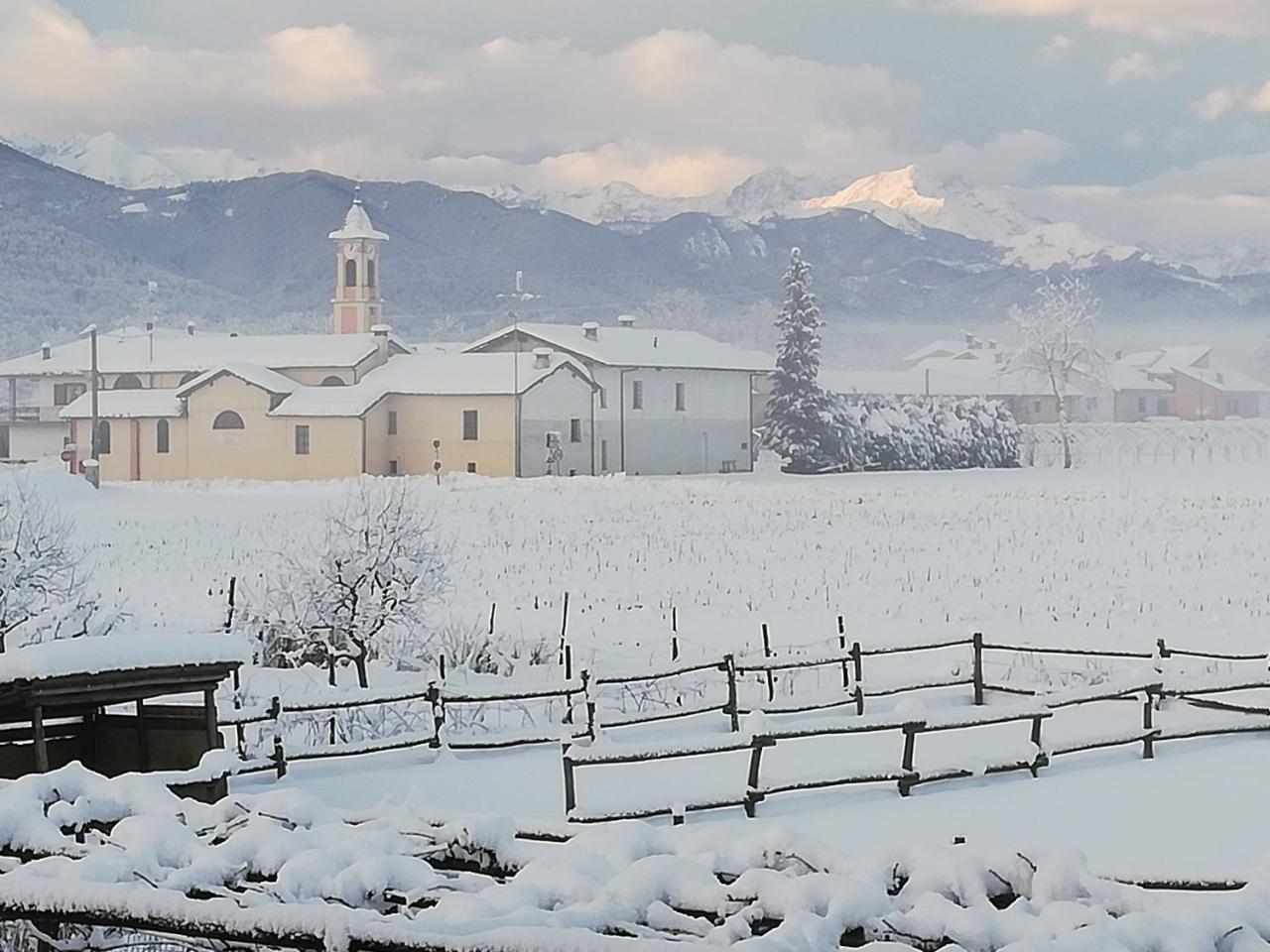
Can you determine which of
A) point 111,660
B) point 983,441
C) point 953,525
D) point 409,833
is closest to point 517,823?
point 409,833

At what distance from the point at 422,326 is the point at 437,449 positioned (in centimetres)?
12227

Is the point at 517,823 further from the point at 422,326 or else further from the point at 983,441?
the point at 422,326

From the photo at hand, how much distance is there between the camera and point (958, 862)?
16.2ft

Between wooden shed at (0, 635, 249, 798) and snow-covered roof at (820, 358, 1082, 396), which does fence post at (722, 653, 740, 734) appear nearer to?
wooden shed at (0, 635, 249, 798)

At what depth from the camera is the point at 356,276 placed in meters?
82.4

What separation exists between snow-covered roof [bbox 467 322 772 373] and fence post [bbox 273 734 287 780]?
56699 millimetres

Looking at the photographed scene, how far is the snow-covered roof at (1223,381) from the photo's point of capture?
126125 mm

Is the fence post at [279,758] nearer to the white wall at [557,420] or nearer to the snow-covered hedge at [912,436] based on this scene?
the white wall at [557,420]

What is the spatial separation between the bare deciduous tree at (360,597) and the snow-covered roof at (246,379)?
45040 mm

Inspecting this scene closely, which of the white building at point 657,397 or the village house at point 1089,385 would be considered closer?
the white building at point 657,397

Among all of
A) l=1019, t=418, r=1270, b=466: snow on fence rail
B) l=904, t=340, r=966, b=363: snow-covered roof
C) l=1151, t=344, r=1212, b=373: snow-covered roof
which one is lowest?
l=1019, t=418, r=1270, b=466: snow on fence rail

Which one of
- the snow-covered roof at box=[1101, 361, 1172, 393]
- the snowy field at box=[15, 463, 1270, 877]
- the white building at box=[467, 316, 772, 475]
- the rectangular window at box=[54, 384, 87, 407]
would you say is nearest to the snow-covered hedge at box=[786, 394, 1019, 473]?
the white building at box=[467, 316, 772, 475]

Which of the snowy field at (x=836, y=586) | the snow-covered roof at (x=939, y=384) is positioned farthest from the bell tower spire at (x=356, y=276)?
the snow-covered roof at (x=939, y=384)

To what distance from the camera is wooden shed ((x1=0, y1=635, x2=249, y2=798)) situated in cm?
1067
